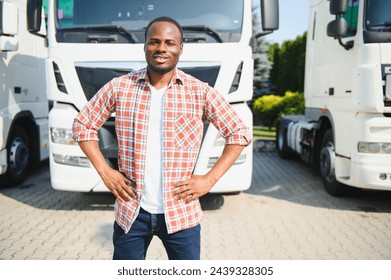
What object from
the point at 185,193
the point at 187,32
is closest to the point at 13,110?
the point at 187,32

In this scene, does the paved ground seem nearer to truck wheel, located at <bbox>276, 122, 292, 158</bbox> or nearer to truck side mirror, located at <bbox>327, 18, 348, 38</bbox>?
truck side mirror, located at <bbox>327, 18, 348, 38</bbox>

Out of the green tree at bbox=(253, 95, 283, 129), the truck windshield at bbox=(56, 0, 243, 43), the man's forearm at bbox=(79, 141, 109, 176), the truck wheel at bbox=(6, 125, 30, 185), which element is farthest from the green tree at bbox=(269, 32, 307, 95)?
the man's forearm at bbox=(79, 141, 109, 176)

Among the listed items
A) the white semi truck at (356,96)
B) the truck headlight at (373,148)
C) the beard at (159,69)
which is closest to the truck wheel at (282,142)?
the white semi truck at (356,96)

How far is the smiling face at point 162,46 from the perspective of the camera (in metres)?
2.15

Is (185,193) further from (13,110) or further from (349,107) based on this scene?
(13,110)

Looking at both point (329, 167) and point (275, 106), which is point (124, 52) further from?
point (275, 106)

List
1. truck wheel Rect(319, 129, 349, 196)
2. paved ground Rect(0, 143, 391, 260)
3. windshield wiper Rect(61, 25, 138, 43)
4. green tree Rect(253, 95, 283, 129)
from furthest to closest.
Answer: green tree Rect(253, 95, 283, 129)
truck wheel Rect(319, 129, 349, 196)
windshield wiper Rect(61, 25, 138, 43)
paved ground Rect(0, 143, 391, 260)

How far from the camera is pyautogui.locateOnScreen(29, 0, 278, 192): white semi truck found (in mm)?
Answer: 4812

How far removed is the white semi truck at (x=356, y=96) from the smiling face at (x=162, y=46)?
3.49 m

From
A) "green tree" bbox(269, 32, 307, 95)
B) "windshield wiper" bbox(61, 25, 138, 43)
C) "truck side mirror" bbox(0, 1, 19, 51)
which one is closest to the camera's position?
"windshield wiper" bbox(61, 25, 138, 43)

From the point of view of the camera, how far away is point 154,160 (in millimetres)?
2174

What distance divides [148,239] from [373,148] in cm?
368

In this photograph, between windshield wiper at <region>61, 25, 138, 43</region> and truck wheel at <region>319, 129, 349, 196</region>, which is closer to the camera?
windshield wiper at <region>61, 25, 138, 43</region>
